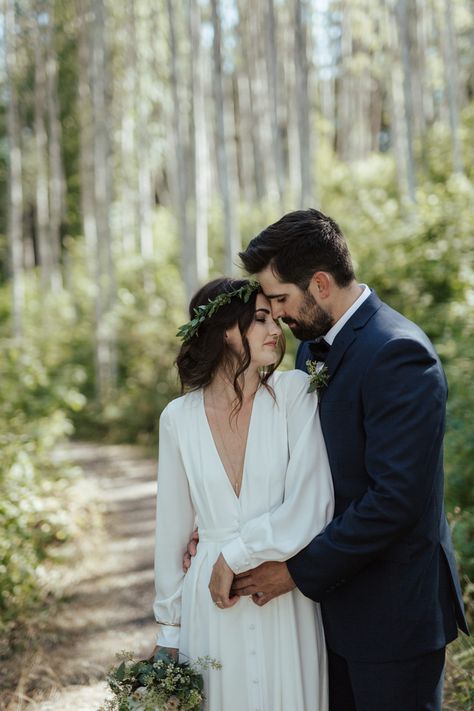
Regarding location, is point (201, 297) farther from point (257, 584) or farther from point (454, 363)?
point (454, 363)

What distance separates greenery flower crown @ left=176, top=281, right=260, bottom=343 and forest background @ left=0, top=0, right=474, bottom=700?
2.04 metres

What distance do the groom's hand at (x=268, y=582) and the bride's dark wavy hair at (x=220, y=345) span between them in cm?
49

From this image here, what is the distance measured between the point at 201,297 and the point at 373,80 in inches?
1162

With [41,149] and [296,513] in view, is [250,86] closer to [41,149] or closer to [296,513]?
[41,149]

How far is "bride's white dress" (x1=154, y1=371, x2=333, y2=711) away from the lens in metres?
2.16

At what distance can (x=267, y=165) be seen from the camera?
18938mm

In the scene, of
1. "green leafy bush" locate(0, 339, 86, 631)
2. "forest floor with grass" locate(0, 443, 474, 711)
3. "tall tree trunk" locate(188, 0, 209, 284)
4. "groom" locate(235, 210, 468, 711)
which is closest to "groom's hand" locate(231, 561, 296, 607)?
"groom" locate(235, 210, 468, 711)

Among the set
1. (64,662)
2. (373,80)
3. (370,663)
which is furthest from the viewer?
(373,80)

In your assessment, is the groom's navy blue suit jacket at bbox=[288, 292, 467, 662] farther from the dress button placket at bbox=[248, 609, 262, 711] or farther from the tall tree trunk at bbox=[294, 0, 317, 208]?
the tall tree trunk at bbox=[294, 0, 317, 208]

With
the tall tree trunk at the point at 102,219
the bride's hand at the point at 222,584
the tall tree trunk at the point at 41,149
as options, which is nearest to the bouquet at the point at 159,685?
the bride's hand at the point at 222,584

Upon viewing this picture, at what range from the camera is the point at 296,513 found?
7.04 ft

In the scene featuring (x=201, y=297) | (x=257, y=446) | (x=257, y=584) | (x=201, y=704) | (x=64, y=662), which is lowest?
(x=64, y=662)

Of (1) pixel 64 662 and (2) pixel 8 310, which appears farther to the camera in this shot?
(2) pixel 8 310

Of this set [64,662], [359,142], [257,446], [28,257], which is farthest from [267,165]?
[257,446]
